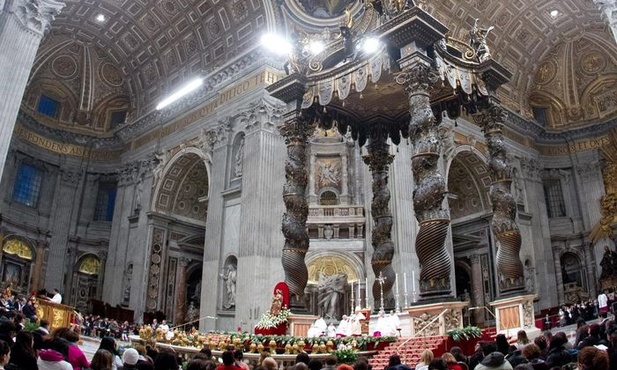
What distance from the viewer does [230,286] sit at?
594 inches

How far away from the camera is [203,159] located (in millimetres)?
17953

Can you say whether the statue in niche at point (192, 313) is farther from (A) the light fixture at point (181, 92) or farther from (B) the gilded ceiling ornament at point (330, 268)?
(A) the light fixture at point (181, 92)

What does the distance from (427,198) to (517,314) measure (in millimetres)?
2238

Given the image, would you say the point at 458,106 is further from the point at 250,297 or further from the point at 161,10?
the point at 161,10

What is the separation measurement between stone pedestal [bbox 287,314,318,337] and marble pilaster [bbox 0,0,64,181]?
6827 mm

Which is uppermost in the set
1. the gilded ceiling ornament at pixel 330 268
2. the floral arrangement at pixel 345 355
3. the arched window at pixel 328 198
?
the arched window at pixel 328 198

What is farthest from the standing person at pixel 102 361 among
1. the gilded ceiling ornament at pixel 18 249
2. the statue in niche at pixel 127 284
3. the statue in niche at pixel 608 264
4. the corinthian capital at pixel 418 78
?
the gilded ceiling ornament at pixel 18 249

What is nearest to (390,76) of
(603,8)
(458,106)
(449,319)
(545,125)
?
(458,106)

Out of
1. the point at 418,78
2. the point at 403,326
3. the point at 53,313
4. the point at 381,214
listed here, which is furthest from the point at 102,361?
the point at 53,313

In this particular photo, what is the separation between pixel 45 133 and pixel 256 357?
19.4m

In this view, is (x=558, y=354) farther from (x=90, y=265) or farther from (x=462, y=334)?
(x=90, y=265)

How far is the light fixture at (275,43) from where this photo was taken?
16609 millimetres

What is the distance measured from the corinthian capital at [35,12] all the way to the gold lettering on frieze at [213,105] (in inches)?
234

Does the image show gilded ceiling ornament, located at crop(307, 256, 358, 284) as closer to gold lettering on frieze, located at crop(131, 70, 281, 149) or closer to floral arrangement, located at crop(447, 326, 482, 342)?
gold lettering on frieze, located at crop(131, 70, 281, 149)
